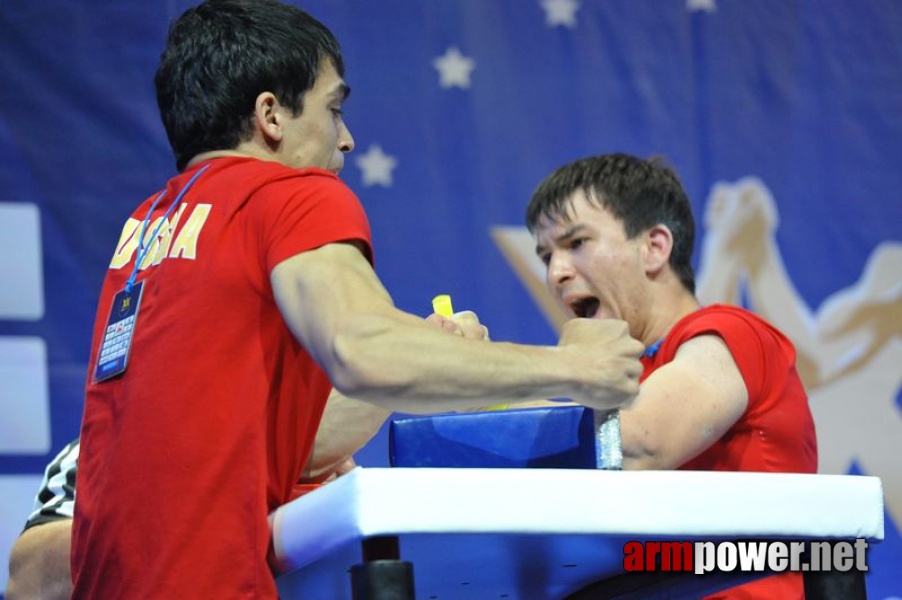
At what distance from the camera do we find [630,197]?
208 cm

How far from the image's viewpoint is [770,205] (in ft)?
9.43

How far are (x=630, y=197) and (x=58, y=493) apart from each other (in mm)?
992

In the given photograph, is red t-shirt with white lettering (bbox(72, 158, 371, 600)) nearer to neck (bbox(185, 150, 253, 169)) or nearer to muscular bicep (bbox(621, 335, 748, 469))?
neck (bbox(185, 150, 253, 169))

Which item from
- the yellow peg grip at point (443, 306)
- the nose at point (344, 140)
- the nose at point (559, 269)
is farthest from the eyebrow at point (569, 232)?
the nose at point (344, 140)

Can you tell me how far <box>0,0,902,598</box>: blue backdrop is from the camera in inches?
94.8

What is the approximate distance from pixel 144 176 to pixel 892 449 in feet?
5.56

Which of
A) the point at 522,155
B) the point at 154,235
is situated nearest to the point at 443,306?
the point at 154,235

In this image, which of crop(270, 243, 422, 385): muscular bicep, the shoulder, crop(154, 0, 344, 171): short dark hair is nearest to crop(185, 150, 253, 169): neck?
crop(154, 0, 344, 171): short dark hair

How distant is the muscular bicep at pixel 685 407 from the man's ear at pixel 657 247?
39 cm

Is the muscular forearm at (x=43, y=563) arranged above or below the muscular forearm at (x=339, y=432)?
below

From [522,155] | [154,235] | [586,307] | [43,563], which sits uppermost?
[522,155]

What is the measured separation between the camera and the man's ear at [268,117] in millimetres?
1428

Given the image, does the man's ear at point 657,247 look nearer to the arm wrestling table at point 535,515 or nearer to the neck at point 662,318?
the neck at point 662,318

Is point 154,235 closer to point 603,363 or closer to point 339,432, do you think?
point 339,432
